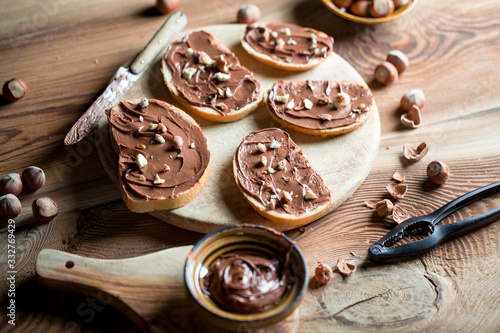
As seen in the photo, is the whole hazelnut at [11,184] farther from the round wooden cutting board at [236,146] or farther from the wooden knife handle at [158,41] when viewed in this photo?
the wooden knife handle at [158,41]

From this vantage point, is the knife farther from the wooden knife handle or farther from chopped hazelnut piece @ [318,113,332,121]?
chopped hazelnut piece @ [318,113,332,121]

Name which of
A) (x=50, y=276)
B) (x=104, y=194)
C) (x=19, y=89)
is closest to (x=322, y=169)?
(x=104, y=194)

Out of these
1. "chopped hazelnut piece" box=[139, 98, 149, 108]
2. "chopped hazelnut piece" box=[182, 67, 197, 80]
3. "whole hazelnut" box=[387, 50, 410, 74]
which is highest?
"chopped hazelnut piece" box=[182, 67, 197, 80]

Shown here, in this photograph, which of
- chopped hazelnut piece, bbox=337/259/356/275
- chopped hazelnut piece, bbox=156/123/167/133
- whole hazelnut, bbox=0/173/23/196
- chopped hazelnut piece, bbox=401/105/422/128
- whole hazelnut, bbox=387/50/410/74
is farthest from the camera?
whole hazelnut, bbox=387/50/410/74

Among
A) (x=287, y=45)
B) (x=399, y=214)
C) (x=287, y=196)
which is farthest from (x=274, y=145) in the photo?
(x=287, y=45)

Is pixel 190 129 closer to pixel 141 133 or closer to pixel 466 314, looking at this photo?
pixel 141 133

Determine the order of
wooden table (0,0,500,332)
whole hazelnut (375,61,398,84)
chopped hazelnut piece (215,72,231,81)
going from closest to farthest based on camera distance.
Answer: wooden table (0,0,500,332) < chopped hazelnut piece (215,72,231,81) < whole hazelnut (375,61,398,84)

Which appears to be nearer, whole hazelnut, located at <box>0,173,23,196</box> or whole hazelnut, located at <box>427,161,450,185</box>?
whole hazelnut, located at <box>0,173,23,196</box>

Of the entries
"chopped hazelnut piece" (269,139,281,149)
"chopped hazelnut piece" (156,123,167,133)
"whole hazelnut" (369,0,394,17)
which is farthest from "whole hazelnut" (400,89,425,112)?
"chopped hazelnut piece" (156,123,167,133)
